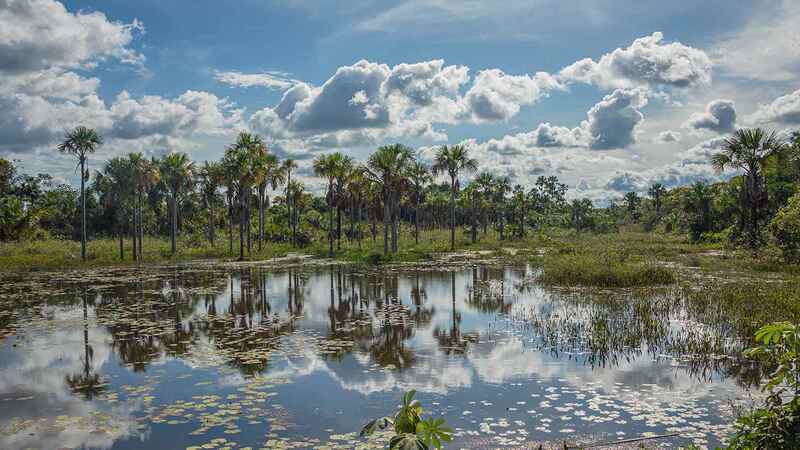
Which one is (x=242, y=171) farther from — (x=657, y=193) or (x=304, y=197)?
(x=657, y=193)

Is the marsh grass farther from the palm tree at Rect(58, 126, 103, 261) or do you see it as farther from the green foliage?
the palm tree at Rect(58, 126, 103, 261)

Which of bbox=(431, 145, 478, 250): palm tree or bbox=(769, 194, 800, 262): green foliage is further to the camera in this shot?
bbox=(431, 145, 478, 250): palm tree

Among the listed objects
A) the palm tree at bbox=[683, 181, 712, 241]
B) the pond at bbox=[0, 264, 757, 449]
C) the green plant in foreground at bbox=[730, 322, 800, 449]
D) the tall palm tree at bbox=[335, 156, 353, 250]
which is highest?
the tall palm tree at bbox=[335, 156, 353, 250]

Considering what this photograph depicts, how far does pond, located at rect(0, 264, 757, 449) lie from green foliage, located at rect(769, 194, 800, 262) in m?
11.7

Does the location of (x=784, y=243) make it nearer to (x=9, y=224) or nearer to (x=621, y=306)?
(x=621, y=306)

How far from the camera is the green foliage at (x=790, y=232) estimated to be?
1150 inches

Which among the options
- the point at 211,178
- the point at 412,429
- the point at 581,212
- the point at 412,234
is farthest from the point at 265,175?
the point at 581,212

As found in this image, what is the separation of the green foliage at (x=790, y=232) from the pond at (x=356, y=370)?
459 inches

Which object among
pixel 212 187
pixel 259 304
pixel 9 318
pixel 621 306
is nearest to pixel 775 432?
pixel 621 306

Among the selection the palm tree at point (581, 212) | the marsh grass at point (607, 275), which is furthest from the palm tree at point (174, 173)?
the palm tree at point (581, 212)

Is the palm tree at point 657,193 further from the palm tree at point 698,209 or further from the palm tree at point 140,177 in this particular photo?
the palm tree at point 140,177

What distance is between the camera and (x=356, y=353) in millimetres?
14609

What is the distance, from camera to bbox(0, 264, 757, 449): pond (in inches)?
364

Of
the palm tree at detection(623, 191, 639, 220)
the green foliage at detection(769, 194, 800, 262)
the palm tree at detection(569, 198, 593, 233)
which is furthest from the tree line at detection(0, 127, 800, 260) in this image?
the palm tree at detection(623, 191, 639, 220)
